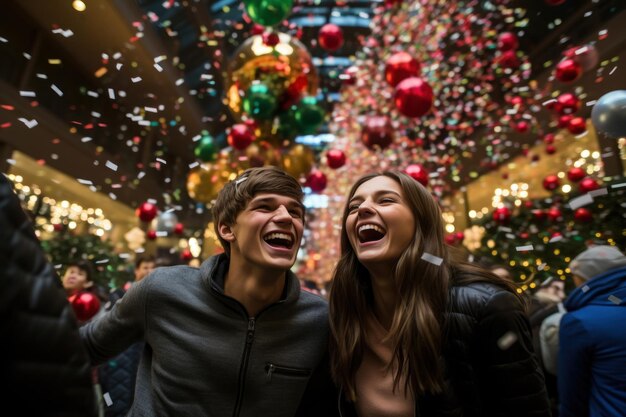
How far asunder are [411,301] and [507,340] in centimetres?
31

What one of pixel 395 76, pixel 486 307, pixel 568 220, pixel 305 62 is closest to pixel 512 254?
pixel 568 220

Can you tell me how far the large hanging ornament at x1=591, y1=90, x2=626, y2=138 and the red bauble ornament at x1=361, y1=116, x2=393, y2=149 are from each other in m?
2.05

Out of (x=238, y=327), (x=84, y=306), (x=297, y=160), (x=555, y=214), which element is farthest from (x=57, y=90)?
(x=555, y=214)

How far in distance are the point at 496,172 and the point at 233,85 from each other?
8.56m

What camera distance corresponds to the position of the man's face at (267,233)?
4.74 feet

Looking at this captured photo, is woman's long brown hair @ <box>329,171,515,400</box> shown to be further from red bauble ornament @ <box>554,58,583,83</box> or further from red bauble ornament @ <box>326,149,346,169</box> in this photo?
red bauble ornament @ <box>554,58,583,83</box>

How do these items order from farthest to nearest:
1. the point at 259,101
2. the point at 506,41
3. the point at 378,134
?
1. the point at 506,41
2. the point at 378,134
3. the point at 259,101

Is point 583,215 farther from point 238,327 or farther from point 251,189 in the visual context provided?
point 238,327

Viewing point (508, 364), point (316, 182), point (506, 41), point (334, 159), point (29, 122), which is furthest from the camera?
point (29, 122)

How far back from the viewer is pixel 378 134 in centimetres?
438

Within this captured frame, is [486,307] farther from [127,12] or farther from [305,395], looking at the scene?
Result: [127,12]

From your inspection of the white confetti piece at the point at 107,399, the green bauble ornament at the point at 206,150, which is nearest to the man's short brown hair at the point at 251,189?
the white confetti piece at the point at 107,399

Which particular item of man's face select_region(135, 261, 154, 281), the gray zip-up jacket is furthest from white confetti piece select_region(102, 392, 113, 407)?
man's face select_region(135, 261, 154, 281)

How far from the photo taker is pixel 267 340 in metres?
1.38
